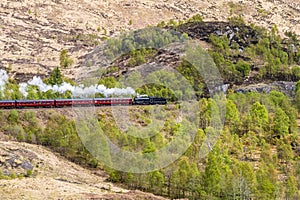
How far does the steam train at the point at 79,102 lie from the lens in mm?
101500

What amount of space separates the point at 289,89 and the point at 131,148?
79845 millimetres

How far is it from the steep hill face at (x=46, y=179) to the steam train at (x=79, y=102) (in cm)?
1607

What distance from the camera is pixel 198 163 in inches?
3720

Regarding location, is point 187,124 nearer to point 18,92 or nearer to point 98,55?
point 18,92

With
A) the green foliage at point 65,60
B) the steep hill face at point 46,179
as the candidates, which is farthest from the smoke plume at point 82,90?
the green foliage at point 65,60

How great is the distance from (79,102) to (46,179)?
34332 millimetres

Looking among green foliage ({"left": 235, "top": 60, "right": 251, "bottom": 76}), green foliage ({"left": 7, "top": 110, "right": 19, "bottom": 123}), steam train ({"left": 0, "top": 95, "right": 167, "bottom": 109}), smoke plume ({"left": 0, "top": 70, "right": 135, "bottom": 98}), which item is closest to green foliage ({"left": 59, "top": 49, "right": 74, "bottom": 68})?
green foliage ({"left": 235, "top": 60, "right": 251, "bottom": 76})

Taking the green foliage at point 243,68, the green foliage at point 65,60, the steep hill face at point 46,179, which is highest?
the green foliage at point 65,60

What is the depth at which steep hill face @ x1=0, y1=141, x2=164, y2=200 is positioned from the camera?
64.4 m

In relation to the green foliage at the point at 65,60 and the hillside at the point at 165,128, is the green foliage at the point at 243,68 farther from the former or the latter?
the green foliage at the point at 65,60

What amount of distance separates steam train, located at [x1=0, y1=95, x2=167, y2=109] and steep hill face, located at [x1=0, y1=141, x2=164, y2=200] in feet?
52.7

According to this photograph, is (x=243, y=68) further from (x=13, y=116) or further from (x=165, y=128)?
(x=13, y=116)

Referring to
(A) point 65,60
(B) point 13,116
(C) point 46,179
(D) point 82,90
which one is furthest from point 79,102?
(A) point 65,60

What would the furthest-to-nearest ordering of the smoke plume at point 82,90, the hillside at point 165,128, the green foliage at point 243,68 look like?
the green foliage at point 243,68, the smoke plume at point 82,90, the hillside at point 165,128
